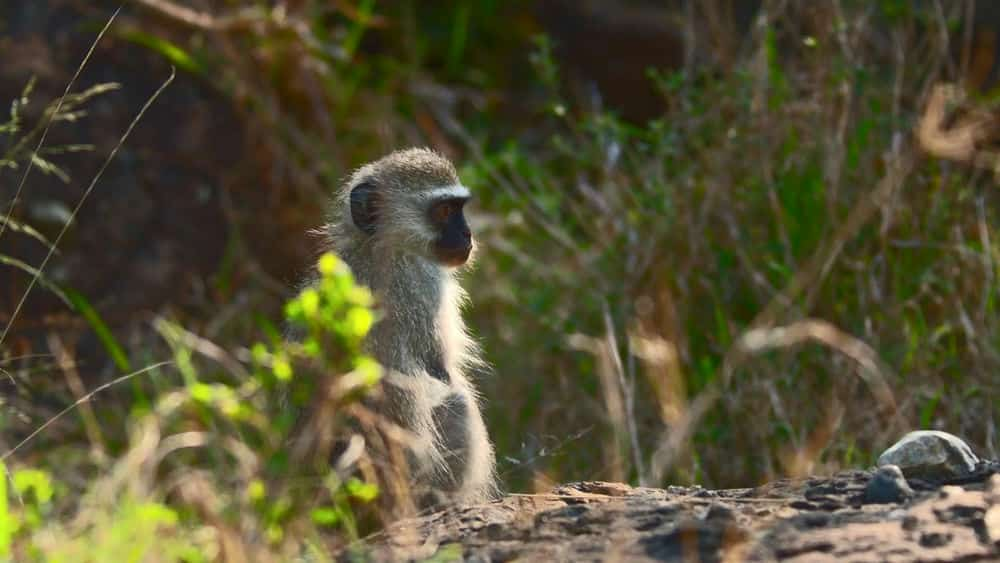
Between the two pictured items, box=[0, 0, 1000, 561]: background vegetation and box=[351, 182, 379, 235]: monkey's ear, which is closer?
box=[0, 0, 1000, 561]: background vegetation

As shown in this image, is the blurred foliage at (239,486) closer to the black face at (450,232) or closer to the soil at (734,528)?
the soil at (734,528)

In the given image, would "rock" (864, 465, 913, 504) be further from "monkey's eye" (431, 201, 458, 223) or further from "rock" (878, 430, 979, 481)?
"monkey's eye" (431, 201, 458, 223)

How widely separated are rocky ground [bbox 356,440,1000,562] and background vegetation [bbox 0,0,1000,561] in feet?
0.71

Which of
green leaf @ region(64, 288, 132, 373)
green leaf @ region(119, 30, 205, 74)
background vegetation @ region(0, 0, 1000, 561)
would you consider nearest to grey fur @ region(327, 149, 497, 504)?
background vegetation @ region(0, 0, 1000, 561)

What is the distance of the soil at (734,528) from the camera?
3.06 meters

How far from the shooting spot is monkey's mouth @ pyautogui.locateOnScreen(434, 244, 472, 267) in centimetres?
532

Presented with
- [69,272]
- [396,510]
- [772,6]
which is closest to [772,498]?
[396,510]

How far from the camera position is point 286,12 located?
26.2ft

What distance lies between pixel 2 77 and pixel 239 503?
15.9 ft

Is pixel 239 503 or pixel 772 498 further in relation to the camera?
pixel 772 498

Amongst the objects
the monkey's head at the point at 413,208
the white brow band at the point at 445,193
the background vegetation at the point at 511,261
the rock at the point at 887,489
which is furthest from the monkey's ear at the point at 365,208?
the rock at the point at 887,489

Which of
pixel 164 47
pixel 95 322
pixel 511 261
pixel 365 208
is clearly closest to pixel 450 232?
pixel 365 208

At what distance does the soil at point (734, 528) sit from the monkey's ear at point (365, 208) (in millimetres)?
1684

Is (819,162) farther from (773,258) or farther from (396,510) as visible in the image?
(396,510)
